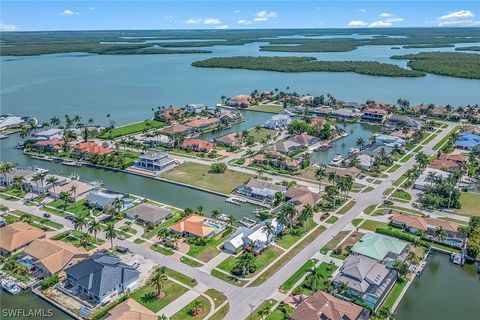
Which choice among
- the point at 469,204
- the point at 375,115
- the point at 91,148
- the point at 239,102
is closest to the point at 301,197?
the point at 469,204

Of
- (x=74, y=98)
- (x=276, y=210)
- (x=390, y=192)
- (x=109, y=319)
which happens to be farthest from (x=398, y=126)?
(x=74, y=98)

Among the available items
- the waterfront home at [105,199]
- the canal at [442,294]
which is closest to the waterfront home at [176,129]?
the waterfront home at [105,199]

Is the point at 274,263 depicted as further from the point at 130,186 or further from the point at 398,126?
the point at 398,126

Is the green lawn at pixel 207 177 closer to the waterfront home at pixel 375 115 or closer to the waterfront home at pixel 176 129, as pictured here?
the waterfront home at pixel 176 129

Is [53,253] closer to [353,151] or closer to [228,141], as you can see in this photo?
[228,141]

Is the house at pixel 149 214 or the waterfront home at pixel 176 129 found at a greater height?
the waterfront home at pixel 176 129

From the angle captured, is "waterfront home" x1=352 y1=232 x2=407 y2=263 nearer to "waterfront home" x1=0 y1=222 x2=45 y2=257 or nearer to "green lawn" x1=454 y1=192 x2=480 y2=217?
"green lawn" x1=454 y1=192 x2=480 y2=217
